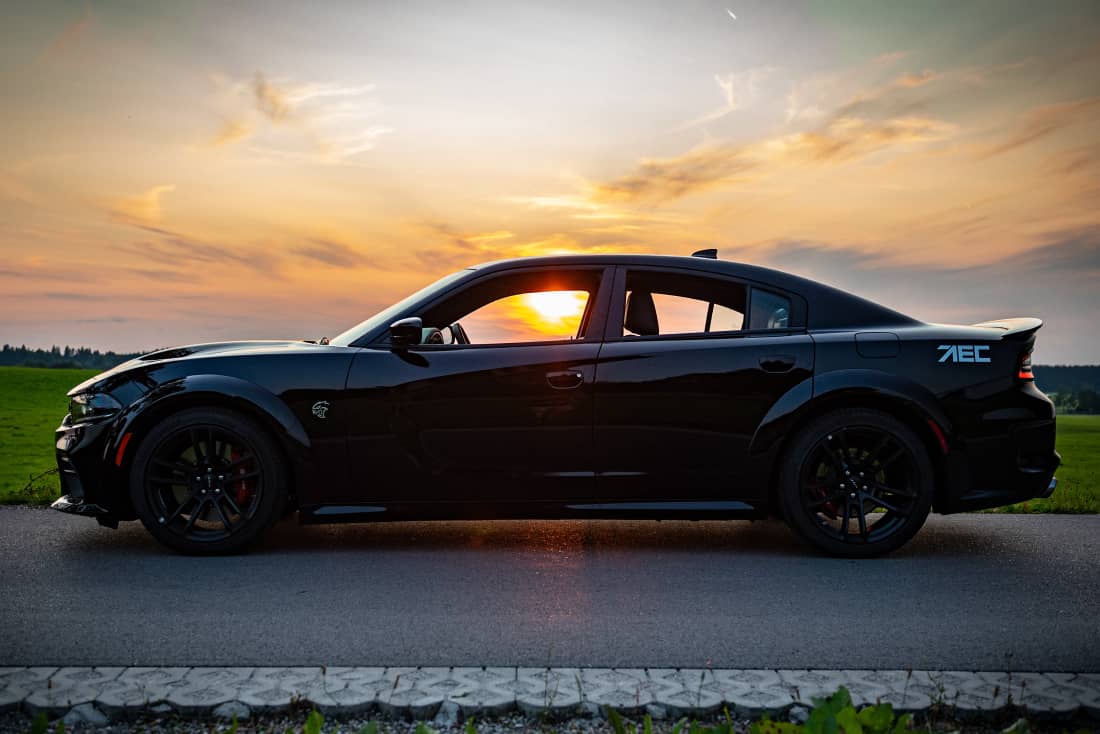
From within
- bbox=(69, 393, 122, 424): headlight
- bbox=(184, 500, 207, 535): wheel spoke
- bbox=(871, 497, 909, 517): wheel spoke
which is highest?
bbox=(69, 393, 122, 424): headlight

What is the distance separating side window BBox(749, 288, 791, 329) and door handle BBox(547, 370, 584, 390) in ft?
3.56

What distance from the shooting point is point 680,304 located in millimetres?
5602

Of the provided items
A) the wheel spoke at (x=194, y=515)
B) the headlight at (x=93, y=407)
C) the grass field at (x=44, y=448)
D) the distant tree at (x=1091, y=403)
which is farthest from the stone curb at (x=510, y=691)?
the distant tree at (x=1091, y=403)

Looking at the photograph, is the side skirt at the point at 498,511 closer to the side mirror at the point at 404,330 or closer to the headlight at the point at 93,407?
the side mirror at the point at 404,330

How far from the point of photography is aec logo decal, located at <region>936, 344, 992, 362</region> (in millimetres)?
5375

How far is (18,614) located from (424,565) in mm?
1919

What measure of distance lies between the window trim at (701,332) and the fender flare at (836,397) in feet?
1.19

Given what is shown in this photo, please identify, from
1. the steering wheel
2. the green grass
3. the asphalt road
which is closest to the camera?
the asphalt road

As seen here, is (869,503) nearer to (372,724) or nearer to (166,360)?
(372,724)

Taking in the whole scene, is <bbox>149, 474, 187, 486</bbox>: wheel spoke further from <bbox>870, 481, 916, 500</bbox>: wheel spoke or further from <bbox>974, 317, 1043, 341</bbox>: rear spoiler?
<bbox>974, 317, 1043, 341</bbox>: rear spoiler

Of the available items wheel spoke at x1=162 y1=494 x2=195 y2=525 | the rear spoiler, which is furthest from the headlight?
the rear spoiler

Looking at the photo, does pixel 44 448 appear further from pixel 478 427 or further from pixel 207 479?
pixel 478 427

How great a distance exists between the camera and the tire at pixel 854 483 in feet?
17.4

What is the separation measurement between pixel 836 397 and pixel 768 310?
0.64 meters
